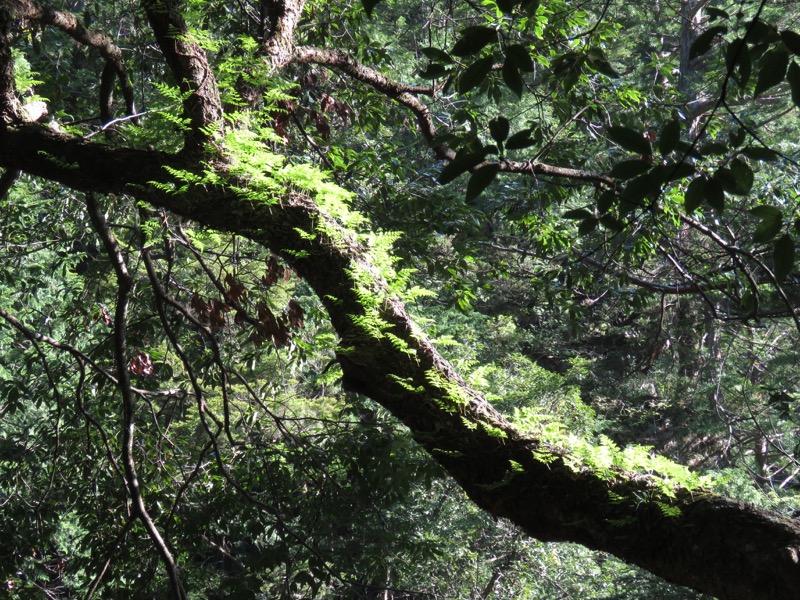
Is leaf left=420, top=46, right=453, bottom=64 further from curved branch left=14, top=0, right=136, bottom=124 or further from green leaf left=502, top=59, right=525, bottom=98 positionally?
curved branch left=14, top=0, right=136, bottom=124

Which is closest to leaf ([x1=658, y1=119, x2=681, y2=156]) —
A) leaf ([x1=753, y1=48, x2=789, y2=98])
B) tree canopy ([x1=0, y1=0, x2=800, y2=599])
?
tree canopy ([x1=0, y1=0, x2=800, y2=599])

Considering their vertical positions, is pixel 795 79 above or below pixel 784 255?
above

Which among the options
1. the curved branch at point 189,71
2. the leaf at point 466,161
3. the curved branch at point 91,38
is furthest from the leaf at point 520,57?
the curved branch at point 91,38

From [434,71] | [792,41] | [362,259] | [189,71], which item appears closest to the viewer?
[792,41]

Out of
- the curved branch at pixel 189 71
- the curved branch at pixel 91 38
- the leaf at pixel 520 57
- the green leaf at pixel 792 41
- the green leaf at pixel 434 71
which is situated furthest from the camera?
the curved branch at pixel 91 38

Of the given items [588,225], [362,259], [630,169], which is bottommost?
[630,169]

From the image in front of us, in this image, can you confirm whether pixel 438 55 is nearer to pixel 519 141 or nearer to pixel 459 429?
pixel 519 141

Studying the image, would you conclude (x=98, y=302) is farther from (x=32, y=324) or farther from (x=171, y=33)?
(x=32, y=324)

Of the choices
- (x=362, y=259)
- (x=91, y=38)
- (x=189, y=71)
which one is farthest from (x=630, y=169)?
(x=91, y=38)

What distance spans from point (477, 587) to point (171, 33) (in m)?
5.68

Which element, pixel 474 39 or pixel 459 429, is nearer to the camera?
pixel 474 39

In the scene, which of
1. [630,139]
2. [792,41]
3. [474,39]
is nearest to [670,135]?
[630,139]

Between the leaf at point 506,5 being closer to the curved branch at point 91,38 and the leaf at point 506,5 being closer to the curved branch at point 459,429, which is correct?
the curved branch at point 459,429

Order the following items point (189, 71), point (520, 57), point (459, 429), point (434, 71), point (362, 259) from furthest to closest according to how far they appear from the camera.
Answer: point (189, 71), point (362, 259), point (459, 429), point (434, 71), point (520, 57)
